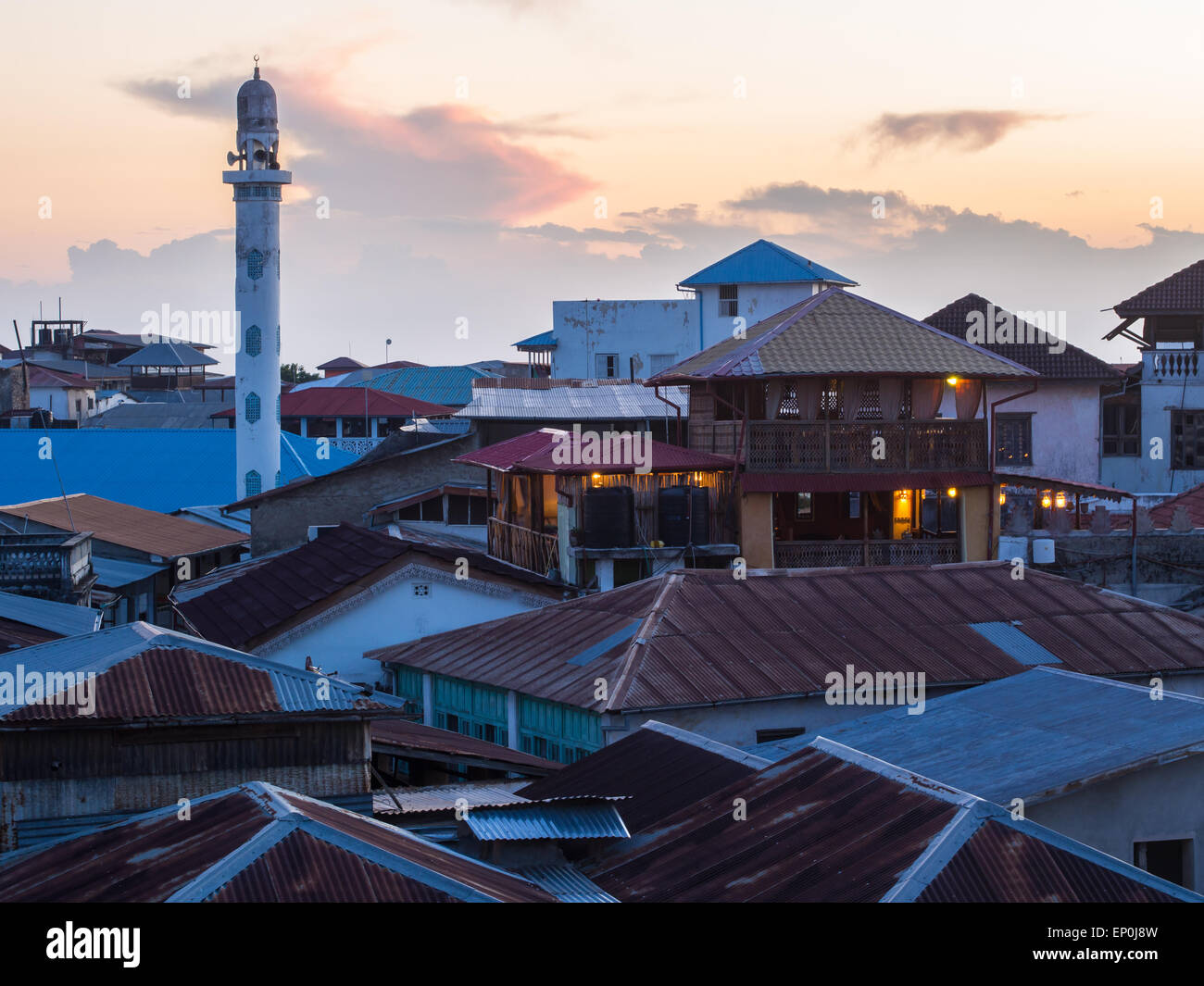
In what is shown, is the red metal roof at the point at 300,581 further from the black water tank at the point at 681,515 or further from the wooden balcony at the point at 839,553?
the wooden balcony at the point at 839,553

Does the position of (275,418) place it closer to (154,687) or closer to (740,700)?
(740,700)

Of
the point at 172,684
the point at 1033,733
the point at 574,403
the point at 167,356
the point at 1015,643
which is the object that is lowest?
the point at 1015,643

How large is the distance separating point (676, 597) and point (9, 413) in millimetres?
67414

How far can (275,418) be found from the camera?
6062 centimetres

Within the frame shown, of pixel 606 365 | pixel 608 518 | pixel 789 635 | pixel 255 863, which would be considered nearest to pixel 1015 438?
pixel 608 518

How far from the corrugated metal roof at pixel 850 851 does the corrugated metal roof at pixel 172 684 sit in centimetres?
366

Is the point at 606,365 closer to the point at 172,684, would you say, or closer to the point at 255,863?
the point at 172,684

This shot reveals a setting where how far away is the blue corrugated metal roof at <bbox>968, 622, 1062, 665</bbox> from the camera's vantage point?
28.0 metres

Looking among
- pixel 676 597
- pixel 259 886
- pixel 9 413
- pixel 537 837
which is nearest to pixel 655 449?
pixel 676 597

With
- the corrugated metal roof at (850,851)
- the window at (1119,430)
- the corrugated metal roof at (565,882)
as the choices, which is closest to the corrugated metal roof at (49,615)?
the corrugated metal roof at (565,882)

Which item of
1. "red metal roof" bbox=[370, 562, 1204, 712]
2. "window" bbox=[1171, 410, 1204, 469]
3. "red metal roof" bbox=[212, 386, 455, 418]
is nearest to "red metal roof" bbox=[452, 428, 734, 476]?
"red metal roof" bbox=[370, 562, 1204, 712]

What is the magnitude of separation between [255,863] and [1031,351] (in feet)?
131

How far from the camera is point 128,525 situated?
162 ft

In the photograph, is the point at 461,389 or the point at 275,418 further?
the point at 461,389
